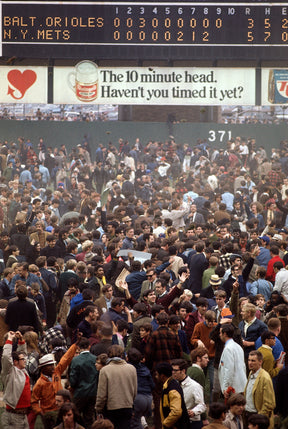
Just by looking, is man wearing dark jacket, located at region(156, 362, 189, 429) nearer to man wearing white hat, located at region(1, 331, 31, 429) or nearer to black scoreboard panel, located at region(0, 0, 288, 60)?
man wearing white hat, located at region(1, 331, 31, 429)

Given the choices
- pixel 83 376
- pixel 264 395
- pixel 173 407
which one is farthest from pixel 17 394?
pixel 264 395

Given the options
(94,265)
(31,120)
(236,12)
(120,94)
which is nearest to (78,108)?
(31,120)

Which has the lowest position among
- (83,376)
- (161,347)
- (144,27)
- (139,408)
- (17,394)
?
(139,408)

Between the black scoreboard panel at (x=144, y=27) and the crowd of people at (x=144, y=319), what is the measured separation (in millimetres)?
10146

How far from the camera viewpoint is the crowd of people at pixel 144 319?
8930 mm

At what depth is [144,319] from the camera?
10555 mm

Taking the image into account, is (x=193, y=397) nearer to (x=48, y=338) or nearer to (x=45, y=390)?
(x=45, y=390)

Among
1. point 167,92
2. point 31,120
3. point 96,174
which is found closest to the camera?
point 96,174

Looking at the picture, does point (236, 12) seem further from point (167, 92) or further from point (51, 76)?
point (51, 76)

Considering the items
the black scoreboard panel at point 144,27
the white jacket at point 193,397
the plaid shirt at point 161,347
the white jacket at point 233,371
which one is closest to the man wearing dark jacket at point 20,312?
the plaid shirt at point 161,347

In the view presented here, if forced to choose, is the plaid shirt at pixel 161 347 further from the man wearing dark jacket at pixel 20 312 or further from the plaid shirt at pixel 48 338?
the man wearing dark jacket at pixel 20 312

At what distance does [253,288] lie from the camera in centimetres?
1250

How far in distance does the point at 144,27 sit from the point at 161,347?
827 inches

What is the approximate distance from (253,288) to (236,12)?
18.7 metres
